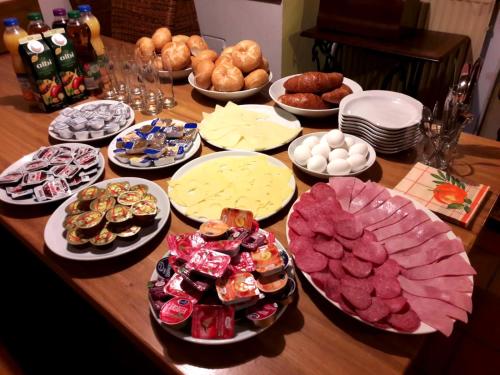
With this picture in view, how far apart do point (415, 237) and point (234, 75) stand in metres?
0.91

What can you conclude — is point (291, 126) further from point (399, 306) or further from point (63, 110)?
point (63, 110)

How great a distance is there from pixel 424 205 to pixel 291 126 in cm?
53

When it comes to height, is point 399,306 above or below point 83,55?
below

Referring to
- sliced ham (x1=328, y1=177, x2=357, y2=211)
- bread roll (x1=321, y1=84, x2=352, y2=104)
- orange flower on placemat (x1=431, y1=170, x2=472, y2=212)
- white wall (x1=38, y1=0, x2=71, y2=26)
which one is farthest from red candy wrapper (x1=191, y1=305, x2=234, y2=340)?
white wall (x1=38, y1=0, x2=71, y2=26)

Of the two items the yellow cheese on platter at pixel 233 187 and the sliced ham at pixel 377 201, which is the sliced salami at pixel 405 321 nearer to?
the sliced ham at pixel 377 201

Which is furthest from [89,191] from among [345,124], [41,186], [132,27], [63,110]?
[132,27]

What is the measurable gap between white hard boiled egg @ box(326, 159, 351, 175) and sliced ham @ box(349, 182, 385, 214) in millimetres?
108

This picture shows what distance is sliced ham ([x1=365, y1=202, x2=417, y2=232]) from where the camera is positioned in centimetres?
82

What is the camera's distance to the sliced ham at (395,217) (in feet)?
2.69

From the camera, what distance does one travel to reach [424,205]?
909 mm

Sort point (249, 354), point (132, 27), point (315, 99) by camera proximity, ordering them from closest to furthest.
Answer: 1. point (249, 354)
2. point (315, 99)
3. point (132, 27)

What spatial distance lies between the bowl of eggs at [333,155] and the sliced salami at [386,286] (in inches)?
14.4

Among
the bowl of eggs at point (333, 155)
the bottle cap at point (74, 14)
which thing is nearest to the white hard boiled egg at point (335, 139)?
the bowl of eggs at point (333, 155)

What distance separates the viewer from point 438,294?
67cm
